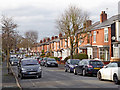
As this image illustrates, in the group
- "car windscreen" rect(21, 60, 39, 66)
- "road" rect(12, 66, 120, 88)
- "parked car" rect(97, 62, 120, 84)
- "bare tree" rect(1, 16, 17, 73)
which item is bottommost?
"road" rect(12, 66, 120, 88)

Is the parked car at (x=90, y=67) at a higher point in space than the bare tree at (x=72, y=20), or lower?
lower

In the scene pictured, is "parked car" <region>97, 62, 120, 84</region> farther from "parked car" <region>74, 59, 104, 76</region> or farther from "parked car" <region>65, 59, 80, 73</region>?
"parked car" <region>65, 59, 80, 73</region>

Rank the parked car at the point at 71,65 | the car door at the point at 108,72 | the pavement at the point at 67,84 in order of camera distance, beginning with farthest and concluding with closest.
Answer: the parked car at the point at 71,65 < the car door at the point at 108,72 < the pavement at the point at 67,84

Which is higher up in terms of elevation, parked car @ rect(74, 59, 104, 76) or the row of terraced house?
the row of terraced house

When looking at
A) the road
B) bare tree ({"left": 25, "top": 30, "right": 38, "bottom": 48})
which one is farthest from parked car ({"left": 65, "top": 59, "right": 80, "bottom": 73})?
bare tree ({"left": 25, "top": 30, "right": 38, "bottom": 48})

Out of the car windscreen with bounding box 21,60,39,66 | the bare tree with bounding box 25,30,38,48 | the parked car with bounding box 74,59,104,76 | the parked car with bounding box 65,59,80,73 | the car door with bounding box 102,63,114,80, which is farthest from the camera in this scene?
the bare tree with bounding box 25,30,38,48

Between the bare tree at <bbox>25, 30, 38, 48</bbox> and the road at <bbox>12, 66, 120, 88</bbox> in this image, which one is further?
the bare tree at <bbox>25, 30, 38, 48</bbox>

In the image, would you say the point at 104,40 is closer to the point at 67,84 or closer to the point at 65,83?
the point at 65,83

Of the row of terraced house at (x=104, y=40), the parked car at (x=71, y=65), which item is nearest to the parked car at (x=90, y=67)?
the parked car at (x=71, y=65)

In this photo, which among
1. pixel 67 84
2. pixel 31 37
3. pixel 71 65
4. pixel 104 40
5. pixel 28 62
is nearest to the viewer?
pixel 67 84

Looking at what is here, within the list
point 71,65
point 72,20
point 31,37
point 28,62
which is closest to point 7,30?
point 28,62

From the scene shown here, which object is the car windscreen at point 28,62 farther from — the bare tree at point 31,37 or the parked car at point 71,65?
the bare tree at point 31,37

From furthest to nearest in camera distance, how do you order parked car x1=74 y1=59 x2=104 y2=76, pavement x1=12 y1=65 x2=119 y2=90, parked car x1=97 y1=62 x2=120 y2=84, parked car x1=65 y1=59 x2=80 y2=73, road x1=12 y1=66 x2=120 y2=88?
parked car x1=65 y1=59 x2=80 y2=73 < parked car x1=74 y1=59 x2=104 y2=76 < parked car x1=97 y1=62 x2=120 y2=84 < road x1=12 y1=66 x2=120 y2=88 < pavement x1=12 y1=65 x2=119 y2=90

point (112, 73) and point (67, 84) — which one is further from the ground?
point (112, 73)
